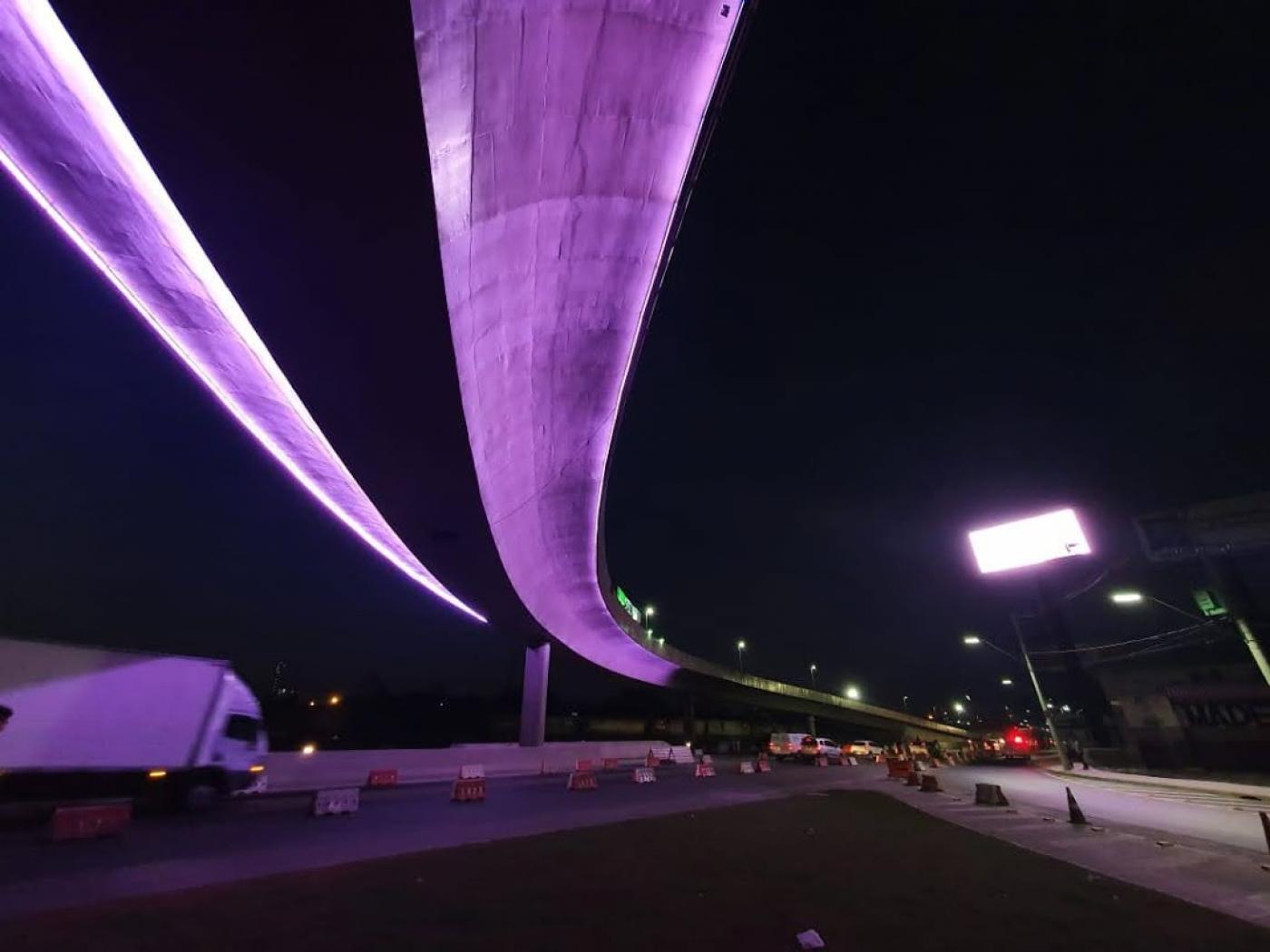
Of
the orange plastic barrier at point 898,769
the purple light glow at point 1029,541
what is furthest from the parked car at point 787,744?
the purple light glow at point 1029,541

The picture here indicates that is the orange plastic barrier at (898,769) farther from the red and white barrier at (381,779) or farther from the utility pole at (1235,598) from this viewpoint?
the red and white barrier at (381,779)

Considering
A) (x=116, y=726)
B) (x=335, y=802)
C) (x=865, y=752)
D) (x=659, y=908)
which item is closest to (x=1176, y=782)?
(x=865, y=752)

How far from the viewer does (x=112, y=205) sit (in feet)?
22.9

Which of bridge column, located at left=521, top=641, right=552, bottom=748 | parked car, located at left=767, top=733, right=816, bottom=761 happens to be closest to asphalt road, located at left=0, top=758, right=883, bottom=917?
bridge column, located at left=521, top=641, right=552, bottom=748

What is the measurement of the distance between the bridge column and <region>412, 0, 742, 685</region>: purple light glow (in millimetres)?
29321

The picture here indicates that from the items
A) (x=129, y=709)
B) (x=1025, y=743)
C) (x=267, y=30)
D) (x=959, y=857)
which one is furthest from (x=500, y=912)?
(x=1025, y=743)

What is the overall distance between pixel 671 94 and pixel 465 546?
14798 mm

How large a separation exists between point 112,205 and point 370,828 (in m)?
11.3

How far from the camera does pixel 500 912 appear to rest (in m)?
5.83

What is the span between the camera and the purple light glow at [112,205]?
17.3 ft

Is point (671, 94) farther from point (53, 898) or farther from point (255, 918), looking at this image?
point (53, 898)

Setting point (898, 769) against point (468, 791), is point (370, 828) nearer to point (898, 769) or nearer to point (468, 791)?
point (468, 791)

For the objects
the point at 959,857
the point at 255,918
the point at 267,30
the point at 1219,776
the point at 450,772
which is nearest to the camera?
the point at 267,30

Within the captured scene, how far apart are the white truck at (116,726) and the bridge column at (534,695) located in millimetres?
24675
